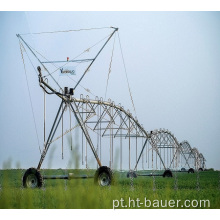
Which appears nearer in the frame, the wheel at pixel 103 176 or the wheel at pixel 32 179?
the wheel at pixel 32 179

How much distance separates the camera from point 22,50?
62.6 feet

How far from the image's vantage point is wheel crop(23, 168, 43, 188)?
1914 cm

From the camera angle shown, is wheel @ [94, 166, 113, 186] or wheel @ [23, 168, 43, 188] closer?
wheel @ [23, 168, 43, 188]

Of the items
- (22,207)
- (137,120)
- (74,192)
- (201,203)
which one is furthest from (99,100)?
(74,192)

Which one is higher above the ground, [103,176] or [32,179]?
[103,176]

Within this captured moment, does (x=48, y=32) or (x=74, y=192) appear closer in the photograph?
(x=74, y=192)

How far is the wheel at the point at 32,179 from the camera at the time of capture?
19.1m

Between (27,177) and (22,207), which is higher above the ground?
(27,177)

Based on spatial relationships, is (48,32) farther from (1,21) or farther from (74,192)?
(74,192)

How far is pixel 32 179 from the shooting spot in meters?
19.5
